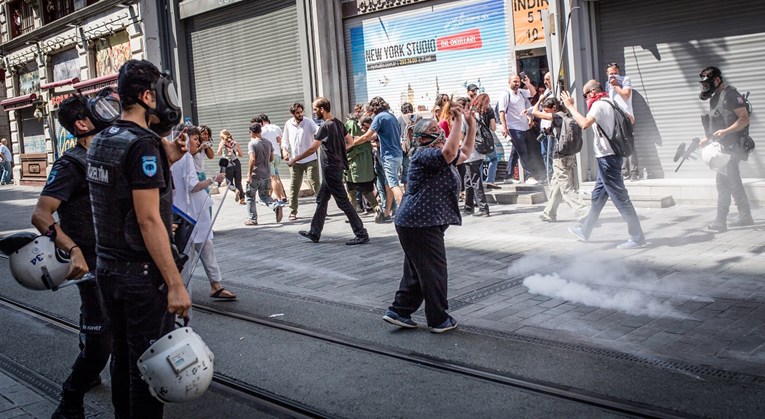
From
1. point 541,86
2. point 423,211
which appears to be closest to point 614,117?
point 423,211

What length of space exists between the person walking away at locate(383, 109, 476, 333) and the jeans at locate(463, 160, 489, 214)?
5.62m

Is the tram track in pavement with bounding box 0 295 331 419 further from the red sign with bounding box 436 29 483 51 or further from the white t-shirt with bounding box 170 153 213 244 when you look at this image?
the red sign with bounding box 436 29 483 51

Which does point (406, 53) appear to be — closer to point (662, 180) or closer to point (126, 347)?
point (662, 180)

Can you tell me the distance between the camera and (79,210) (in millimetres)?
4664

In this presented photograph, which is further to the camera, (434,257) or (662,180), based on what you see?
(662,180)

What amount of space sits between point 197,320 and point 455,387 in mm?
2929

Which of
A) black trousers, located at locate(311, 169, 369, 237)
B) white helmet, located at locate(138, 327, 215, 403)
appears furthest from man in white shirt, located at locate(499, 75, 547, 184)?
white helmet, located at locate(138, 327, 215, 403)

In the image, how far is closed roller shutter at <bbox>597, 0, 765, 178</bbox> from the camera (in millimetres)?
11156

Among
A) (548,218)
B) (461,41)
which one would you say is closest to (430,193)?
(548,218)

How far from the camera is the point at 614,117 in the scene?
27.7 feet

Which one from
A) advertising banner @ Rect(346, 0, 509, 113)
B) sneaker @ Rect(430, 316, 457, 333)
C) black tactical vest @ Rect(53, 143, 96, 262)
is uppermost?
advertising banner @ Rect(346, 0, 509, 113)

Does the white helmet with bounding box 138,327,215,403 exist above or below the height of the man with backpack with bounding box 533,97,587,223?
below

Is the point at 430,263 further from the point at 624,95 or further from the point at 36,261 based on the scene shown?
the point at 624,95

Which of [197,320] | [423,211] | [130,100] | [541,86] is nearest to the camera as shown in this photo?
[130,100]
